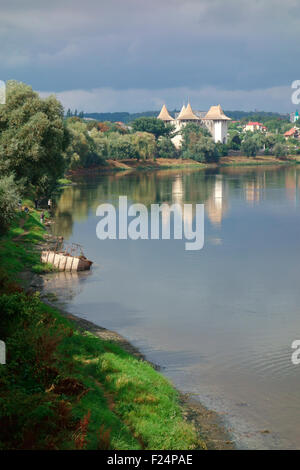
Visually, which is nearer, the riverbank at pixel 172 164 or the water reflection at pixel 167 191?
the water reflection at pixel 167 191

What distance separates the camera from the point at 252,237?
46.2m

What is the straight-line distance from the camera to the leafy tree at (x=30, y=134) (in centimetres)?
4109

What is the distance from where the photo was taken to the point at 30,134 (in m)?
41.2

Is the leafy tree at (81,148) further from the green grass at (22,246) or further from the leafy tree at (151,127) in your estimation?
the leafy tree at (151,127)

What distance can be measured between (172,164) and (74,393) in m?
124

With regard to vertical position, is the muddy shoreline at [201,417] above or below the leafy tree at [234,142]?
below

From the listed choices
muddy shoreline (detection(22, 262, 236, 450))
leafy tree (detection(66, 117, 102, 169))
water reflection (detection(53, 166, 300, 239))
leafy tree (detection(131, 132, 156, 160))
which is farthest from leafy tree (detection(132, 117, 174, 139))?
muddy shoreline (detection(22, 262, 236, 450))

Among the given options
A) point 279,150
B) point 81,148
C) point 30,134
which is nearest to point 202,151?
point 279,150

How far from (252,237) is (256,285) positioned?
15.3 m

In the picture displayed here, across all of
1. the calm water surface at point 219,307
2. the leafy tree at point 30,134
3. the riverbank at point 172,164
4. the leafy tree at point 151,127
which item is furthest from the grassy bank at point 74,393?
the leafy tree at point 151,127

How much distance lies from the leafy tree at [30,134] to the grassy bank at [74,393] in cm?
2276

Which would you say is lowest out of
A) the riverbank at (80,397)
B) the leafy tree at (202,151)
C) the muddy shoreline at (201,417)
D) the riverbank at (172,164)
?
the muddy shoreline at (201,417)
